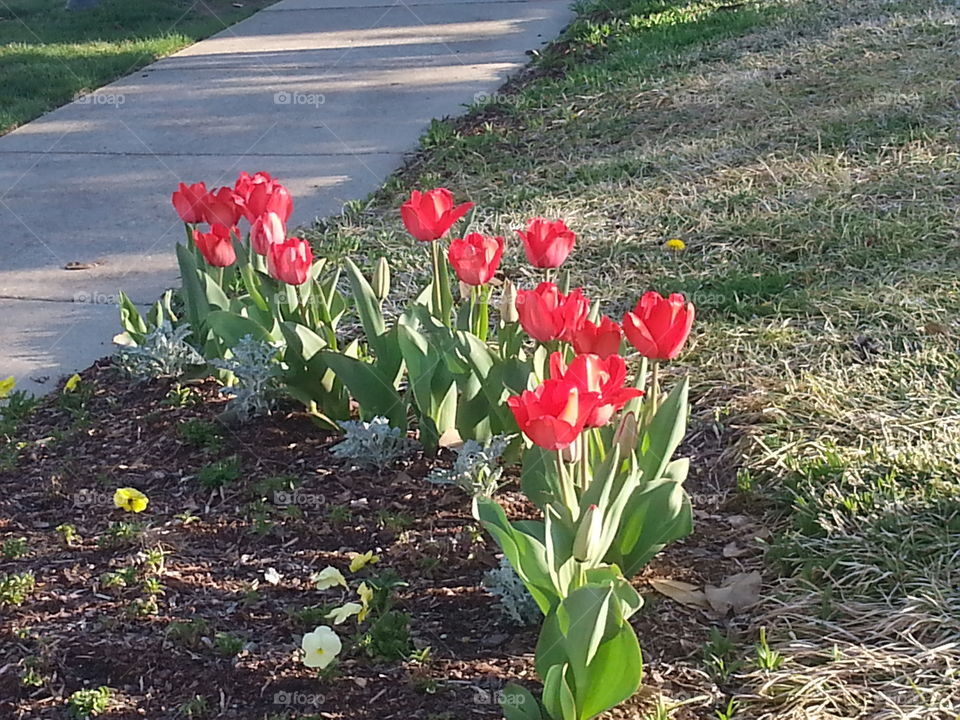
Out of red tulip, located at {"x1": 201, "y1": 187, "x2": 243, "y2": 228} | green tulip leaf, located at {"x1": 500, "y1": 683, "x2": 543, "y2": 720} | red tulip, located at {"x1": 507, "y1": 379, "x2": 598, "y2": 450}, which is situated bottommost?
green tulip leaf, located at {"x1": 500, "y1": 683, "x2": 543, "y2": 720}

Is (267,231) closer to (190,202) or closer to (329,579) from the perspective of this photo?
(190,202)

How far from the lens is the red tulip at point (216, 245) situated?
3.02 metres

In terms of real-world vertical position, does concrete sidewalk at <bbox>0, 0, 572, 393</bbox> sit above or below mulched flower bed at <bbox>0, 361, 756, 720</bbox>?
above

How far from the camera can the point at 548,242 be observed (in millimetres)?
2461

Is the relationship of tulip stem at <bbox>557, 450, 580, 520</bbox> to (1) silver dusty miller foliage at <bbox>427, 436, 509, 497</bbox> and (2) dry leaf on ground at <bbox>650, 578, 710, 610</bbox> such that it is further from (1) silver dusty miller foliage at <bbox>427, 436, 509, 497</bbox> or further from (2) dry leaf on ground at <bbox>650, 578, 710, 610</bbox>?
(1) silver dusty miller foliage at <bbox>427, 436, 509, 497</bbox>

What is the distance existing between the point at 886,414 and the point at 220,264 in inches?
69.7

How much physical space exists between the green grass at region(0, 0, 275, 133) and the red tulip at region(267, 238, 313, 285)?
4.04 m

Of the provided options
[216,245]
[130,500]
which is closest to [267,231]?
[216,245]

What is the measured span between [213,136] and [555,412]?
4.60 metres

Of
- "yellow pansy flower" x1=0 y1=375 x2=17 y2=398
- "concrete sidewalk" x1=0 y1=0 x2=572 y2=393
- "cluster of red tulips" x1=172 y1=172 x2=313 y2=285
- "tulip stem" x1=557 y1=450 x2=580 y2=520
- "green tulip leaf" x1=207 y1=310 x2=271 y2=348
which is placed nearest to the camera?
"tulip stem" x1=557 y1=450 x2=580 y2=520

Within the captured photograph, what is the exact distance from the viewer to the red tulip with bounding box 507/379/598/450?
5.91ft

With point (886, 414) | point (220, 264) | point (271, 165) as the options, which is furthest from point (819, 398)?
point (271, 165)

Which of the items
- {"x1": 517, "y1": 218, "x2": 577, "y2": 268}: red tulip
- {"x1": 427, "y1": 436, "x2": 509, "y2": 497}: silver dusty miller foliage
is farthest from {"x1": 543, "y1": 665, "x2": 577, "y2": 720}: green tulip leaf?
{"x1": 517, "y1": 218, "x2": 577, "y2": 268}: red tulip

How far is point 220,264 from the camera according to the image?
121 inches
